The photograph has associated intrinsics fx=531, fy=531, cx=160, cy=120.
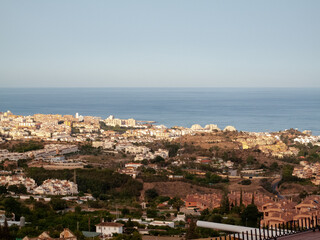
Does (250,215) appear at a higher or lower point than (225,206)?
higher

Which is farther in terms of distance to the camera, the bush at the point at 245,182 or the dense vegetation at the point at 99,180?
the bush at the point at 245,182

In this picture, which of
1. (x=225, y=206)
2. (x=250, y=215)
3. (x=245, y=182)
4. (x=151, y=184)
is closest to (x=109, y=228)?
(x=250, y=215)

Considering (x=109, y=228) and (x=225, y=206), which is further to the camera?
(x=225, y=206)

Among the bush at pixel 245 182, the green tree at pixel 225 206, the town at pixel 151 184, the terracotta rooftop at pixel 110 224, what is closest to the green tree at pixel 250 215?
the town at pixel 151 184

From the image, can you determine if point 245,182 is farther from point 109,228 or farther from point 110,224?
point 109,228

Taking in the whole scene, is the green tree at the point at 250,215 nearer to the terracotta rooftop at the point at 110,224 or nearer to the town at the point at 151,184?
the town at the point at 151,184

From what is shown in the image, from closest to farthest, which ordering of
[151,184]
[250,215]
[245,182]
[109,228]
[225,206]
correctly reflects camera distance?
1. [109,228]
2. [250,215]
3. [225,206]
4. [151,184]
5. [245,182]

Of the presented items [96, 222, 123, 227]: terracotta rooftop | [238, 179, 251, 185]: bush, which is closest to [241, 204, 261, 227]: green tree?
[96, 222, 123, 227]: terracotta rooftop
